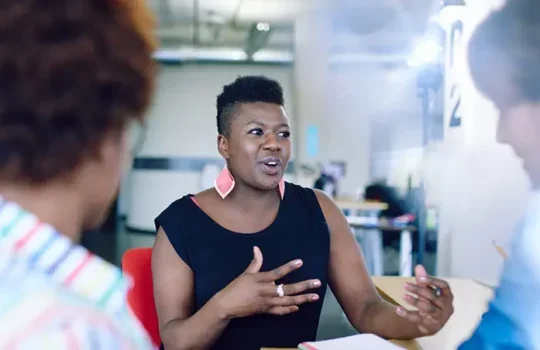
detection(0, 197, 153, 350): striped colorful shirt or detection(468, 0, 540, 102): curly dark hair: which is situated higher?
detection(468, 0, 540, 102): curly dark hair

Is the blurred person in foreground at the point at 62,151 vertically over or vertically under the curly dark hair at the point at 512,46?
under

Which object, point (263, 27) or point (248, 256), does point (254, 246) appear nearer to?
point (248, 256)

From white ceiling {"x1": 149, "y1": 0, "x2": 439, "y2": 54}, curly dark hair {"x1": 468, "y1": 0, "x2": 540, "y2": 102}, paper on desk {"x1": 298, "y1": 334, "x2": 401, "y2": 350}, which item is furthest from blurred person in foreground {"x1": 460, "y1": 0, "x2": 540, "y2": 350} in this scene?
white ceiling {"x1": 149, "y1": 0, "x2": 439, "y2": 54}

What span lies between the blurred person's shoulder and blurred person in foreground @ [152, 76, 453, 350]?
641mm

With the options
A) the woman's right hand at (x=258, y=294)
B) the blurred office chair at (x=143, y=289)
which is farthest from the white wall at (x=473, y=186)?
the blurred office chair at (x=143, y=289)

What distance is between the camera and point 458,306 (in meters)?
1.26

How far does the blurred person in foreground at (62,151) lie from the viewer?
0.41m

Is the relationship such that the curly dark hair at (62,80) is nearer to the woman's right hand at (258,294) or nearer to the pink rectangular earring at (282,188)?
the woman's right hand at (258,294)

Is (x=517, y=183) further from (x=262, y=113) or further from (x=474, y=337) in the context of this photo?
(x=262, y=113)

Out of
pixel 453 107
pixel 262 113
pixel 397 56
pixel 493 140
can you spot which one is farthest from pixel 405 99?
pixel 262 113

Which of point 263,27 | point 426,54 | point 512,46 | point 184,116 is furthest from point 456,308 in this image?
point 184,116

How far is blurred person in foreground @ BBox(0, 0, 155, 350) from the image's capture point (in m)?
0.41

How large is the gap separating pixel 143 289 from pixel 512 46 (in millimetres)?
1381

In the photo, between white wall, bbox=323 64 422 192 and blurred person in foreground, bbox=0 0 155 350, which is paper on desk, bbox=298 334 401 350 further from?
white wall, bbox=323 64 422 192
